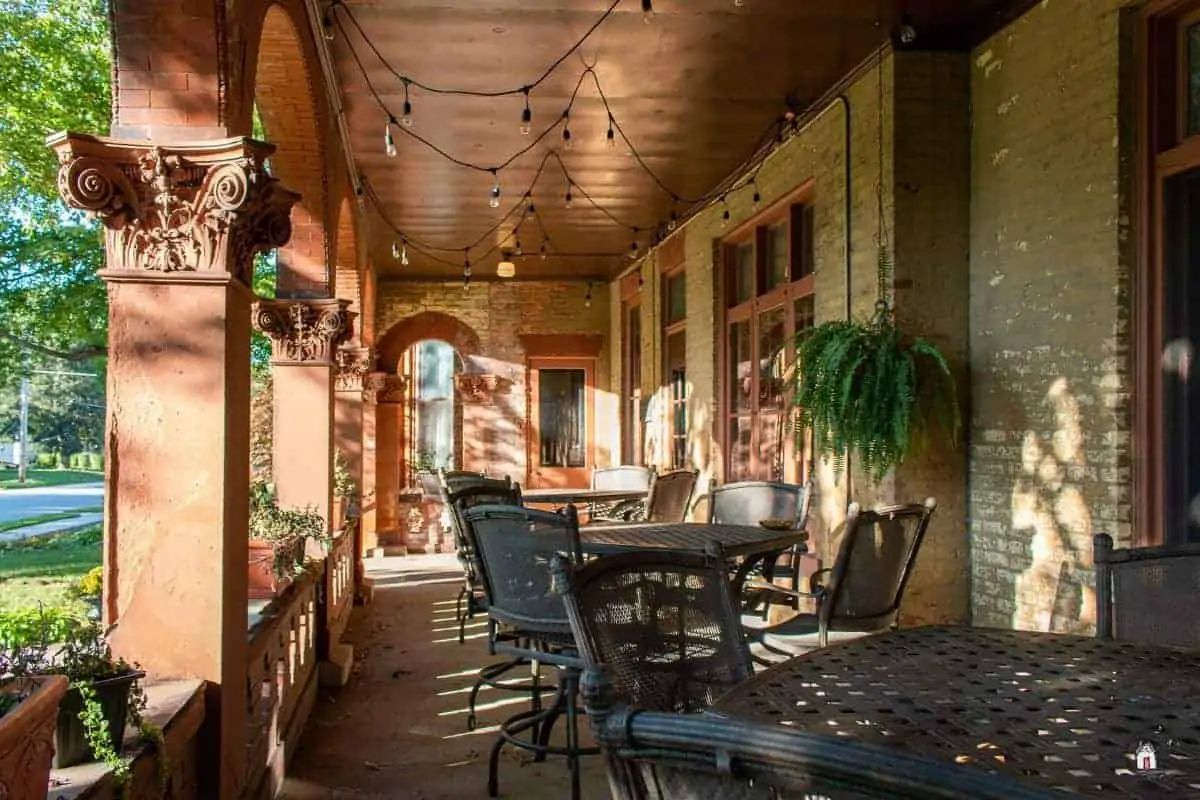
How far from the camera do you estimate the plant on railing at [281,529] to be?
4242 mm

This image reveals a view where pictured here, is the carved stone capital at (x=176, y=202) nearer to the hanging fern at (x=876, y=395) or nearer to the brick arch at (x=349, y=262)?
the hanging fern at (x=876, y=395)

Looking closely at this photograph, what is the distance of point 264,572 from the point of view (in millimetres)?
4125

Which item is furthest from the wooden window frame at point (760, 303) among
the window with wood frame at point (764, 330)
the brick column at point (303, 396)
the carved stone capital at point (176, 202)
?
the carved stone capital at point (176, 202)

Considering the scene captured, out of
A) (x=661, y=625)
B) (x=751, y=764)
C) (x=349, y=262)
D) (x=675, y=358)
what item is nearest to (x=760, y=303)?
(x=675, y=358)

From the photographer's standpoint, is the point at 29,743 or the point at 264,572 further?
the point at 264,572

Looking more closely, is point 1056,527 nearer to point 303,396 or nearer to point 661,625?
point 661,625

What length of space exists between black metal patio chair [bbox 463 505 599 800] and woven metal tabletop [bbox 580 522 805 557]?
1.50ft

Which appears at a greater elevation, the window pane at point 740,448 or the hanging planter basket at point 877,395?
the hanging planter basket at point 877,395

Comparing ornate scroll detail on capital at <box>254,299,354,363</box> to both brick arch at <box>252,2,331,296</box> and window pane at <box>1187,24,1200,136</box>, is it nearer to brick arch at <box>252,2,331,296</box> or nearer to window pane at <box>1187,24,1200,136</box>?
brick arch at <box>252,2,331,296</box>

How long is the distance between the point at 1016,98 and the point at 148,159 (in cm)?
378

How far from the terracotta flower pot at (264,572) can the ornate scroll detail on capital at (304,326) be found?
1.79 metres

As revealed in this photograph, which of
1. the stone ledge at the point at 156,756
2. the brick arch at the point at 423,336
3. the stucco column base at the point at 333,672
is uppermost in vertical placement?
the brick arch at the point at 423,336

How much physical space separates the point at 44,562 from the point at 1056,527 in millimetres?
9648

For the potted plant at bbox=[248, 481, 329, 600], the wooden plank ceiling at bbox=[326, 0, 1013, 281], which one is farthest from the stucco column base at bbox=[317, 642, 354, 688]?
the wooden plank ceiling at bbox=[326, 0, 1013, 281]
